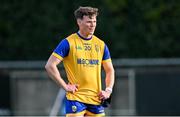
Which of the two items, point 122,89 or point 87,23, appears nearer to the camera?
point 87,23

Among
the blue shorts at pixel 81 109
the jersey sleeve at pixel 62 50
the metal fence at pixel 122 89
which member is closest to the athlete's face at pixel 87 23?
the jersey sleeve at pixel 62 50

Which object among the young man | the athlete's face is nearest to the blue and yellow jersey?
the young man

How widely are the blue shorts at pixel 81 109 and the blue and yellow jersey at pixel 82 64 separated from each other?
0.14 ft

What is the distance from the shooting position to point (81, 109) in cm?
866

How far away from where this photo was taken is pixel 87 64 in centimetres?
867

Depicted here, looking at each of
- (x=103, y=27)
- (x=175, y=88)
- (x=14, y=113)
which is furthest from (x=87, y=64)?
(x=103, y=27)

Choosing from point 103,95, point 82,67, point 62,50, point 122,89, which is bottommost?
point 122,89

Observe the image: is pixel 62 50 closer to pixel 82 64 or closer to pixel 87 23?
pixel 82 64

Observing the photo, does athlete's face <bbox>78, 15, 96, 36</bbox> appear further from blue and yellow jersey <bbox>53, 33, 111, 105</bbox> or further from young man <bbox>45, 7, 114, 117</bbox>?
blue and yellow jersey <bbox>53, 33, 111, 105</bbox>

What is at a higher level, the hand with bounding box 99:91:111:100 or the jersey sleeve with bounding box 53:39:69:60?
the jersey sleeve with bounding box 53:39:69:60

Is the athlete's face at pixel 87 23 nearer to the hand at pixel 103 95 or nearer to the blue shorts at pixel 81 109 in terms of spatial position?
the hand at pixel 103 95

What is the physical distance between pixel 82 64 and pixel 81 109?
478 mm

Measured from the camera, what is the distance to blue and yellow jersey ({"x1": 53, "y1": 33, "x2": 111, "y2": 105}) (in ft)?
28.5

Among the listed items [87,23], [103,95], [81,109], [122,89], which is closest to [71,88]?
[81,109]
